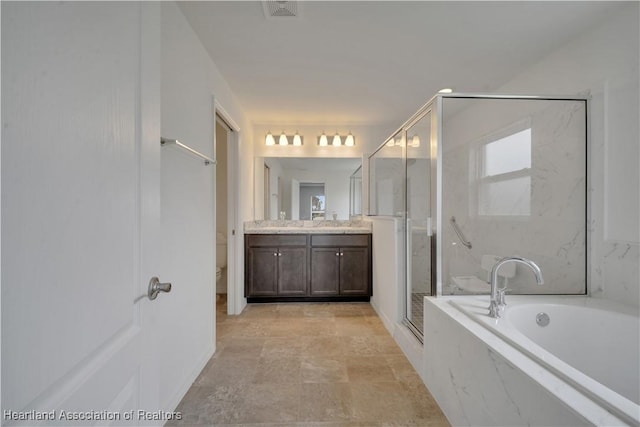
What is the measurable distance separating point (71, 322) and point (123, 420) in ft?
1.07

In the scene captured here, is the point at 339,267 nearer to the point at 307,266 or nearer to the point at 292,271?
the point at 307,266

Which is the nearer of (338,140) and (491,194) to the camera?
(491,194)

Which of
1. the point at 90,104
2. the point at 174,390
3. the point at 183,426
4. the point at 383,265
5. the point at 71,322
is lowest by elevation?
the point at 183,426

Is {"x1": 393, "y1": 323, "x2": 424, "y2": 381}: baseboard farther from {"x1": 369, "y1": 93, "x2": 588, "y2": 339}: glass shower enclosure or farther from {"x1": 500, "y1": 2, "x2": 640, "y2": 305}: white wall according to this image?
{"x1": 500, "y1": 2, "x2": 640, "y2": 305}: white wall

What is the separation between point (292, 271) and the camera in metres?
3.32

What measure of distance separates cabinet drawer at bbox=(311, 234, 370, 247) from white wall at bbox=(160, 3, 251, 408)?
1404mm

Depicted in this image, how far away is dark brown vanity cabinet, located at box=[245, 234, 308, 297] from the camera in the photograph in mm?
3275

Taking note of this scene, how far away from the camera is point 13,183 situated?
1.36 ft

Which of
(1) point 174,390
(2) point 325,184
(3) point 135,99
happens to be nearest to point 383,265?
(2) point 325,184

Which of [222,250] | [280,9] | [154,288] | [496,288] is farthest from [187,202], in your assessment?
[222,250]

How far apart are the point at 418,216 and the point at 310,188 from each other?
1.78 meters

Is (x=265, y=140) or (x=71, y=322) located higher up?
(x=265, y=140)

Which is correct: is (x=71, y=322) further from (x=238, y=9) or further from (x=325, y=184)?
(x=325, y=184)

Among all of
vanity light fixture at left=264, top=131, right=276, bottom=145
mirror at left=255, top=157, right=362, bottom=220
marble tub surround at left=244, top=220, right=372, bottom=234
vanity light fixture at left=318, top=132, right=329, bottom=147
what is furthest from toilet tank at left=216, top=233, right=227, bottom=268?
vanity light fixture at left=318, top=132, right=329, bottom=147
